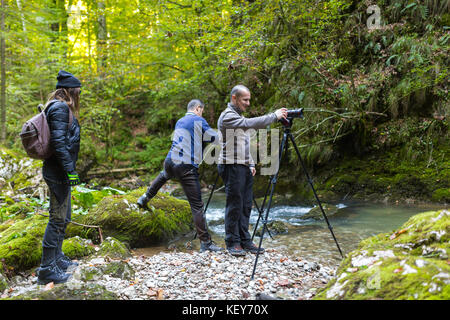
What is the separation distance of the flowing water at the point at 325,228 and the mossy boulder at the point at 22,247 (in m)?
1.54

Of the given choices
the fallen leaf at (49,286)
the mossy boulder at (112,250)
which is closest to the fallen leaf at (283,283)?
the mossy boulder at (112,250)

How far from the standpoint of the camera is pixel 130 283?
337cm

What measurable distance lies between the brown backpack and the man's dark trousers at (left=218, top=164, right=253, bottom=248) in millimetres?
2270

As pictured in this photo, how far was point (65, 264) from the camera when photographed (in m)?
3.74

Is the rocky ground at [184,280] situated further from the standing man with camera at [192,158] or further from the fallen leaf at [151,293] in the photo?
the standing man with camera at [192,158]

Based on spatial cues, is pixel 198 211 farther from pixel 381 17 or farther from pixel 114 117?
pixel 114 117

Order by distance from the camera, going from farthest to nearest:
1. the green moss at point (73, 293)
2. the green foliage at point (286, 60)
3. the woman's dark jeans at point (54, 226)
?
the green foliage at point (286, 60) < the woman's dark jeans at point (54, 226) < the green moss at point (73, 293)

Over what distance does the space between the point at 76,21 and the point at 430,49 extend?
17.3m

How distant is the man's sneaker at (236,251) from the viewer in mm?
4352

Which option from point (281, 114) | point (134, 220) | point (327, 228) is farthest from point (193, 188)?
point (327, 228)

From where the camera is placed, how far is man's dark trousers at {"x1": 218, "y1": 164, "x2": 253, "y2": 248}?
14.4ft

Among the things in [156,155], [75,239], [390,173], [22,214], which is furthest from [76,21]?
[390,173]

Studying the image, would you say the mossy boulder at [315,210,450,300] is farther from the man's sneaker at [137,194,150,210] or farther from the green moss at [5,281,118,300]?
the man's sneaker at [137,194,150,210]

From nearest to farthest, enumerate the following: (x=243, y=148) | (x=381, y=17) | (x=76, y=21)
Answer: (x=243, y=148)
(x=381, y=17)
(x=76, y=21)
